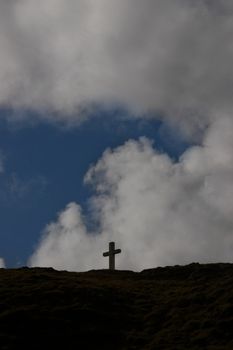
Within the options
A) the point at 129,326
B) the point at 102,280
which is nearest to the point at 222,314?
the point at 129,326

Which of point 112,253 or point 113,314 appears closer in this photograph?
point 113,314

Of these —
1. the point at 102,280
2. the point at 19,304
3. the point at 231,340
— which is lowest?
the point at 231,340

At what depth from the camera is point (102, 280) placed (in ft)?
98.9

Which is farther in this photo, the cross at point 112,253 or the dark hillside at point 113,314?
the cross at point 112,253

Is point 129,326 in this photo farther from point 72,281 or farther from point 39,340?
point 72,281

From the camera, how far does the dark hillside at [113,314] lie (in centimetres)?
2081

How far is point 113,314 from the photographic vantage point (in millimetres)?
23453

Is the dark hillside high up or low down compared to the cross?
down

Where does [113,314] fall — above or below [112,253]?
below

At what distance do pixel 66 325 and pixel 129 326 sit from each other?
211cm

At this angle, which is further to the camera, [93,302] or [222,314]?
[93,302]

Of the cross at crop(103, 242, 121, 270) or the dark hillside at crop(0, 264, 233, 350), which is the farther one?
the cross at crop(103, 242, 121, 270)

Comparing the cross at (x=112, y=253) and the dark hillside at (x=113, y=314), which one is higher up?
the cross at (x=112, y=253)

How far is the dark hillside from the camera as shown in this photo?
20.8 metres
